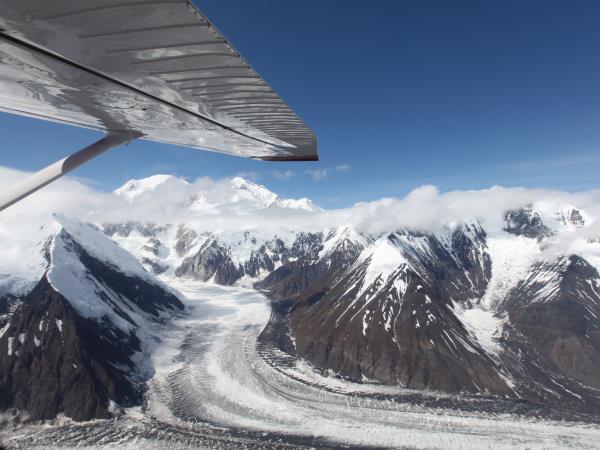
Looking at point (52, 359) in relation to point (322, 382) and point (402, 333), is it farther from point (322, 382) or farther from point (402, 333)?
point (402, 333)

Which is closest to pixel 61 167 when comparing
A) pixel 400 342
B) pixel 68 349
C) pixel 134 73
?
pixel 134 73

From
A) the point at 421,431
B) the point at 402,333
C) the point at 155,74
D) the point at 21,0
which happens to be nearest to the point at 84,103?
the point at 155,74

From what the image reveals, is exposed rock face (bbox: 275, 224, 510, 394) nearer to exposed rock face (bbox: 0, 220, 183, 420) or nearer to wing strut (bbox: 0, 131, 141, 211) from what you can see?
exposed rock face (bbox: 0, 220, 183, 420)

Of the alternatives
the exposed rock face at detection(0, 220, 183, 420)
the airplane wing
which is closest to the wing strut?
the airplane wing

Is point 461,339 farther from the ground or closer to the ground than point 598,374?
farther from the ground

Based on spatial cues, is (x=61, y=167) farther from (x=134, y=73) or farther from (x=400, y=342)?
(x=400, y=342)

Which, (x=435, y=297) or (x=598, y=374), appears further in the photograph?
(x=435, y=297)
